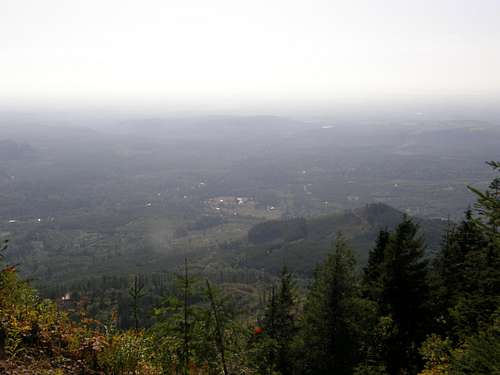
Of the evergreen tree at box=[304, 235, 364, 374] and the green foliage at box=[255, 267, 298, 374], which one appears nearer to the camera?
the evergreen tree at box=[304, 235, 364, 374]

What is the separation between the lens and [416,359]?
2053 cm

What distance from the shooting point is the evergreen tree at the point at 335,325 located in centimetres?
2108

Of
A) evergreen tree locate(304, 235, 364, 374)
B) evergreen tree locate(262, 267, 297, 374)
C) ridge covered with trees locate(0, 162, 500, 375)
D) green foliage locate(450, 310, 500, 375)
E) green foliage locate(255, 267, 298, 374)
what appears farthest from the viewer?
evergreen tree locate(262, 267, 297, 374)

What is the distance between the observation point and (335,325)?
69.7ft

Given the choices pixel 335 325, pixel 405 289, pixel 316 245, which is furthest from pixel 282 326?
pixel 316 245

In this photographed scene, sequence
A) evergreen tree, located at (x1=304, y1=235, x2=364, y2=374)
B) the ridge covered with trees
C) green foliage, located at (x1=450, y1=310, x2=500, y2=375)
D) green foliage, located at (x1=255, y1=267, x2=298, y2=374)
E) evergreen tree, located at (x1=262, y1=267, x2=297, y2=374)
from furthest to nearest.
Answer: evergreen tree, located at (x1=262, y1=267, x2=297, y2=374), green foliage, located at (x1=255, y1=267, x2=298, y2=374), evergreen tree, located at (x1=304, y1=235, x2=364, y2=374), the ridge covered with trees, green foliage, located at (x1=450, y1=310, x2=500, y2=375)

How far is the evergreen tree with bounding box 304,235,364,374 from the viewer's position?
2108 cm

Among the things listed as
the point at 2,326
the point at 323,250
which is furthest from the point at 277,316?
the point at 323,250

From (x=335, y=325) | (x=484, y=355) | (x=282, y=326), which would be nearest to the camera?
(x=484, y=355)

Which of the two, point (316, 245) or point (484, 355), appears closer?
point (484, 355)

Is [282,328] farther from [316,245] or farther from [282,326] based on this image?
[316,245]

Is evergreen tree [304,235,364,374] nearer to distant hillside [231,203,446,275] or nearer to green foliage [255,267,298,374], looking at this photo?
green foliage [255,267,298,374]

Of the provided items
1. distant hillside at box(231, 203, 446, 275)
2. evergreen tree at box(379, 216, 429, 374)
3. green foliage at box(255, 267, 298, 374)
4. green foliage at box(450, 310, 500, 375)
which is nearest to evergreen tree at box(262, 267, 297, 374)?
green foliage at box(255, 267, 298, 374)

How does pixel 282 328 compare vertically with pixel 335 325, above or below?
below
